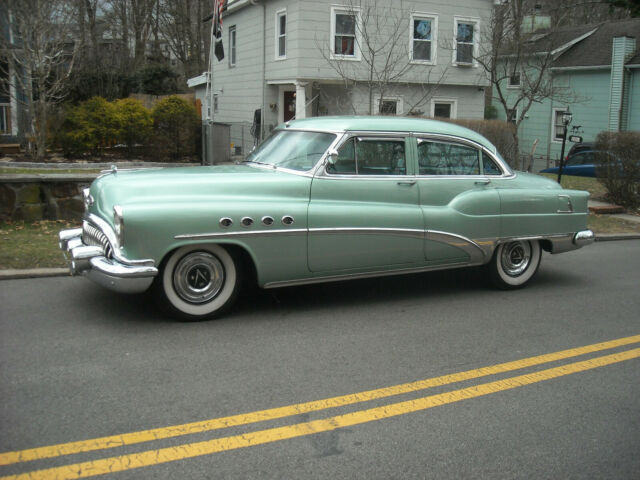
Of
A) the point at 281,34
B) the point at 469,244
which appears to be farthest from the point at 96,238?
the point at 281,34

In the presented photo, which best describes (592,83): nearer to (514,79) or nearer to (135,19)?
(514,79)

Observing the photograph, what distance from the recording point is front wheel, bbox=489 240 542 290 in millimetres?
7570

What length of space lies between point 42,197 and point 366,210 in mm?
5368

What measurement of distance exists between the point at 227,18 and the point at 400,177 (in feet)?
74.1

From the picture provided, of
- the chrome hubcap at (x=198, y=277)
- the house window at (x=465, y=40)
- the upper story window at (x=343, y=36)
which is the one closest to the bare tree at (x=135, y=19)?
the upper story window at (x=343, y=36)

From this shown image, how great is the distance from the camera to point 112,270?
5.44 meters

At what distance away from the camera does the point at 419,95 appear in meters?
23.3

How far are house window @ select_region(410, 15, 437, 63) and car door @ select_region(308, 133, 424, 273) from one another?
16604 mm

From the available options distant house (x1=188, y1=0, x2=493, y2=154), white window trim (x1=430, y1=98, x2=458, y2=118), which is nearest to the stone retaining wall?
distant house (x1=188, y1=0, x2=493, y2=154)

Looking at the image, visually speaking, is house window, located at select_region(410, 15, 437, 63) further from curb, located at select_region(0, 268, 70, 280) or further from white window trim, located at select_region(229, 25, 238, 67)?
curb, located at select_region(0, 268, 70, 280)

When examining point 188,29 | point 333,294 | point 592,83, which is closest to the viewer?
point 333,294

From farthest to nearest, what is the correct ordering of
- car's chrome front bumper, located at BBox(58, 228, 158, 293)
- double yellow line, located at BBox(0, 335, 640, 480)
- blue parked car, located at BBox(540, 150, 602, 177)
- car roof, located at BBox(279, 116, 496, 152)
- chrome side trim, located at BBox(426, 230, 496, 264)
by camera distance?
1. blue parked car, located at BBox(540, 150, 602, 177)
2. chrome side trim, located at BBox(426, 230, 496, 264)
3. car roof, located at BBox(279, 116, 496, 152)
4. car's chrome front bumper, located at BBox(58, 228, 158, 293)
5. double yellow line, located at BBox(0, 335, 640, 480)

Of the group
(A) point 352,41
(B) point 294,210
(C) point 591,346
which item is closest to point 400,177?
(B) point 294,210

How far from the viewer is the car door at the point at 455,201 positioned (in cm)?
693
